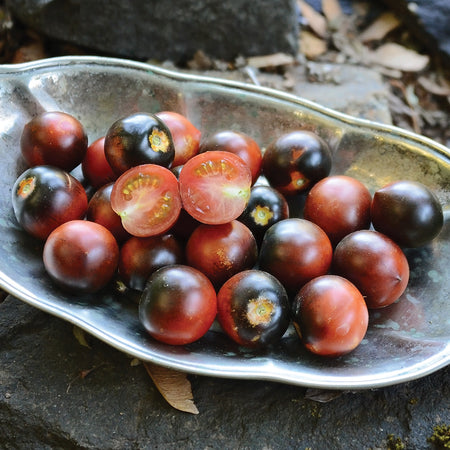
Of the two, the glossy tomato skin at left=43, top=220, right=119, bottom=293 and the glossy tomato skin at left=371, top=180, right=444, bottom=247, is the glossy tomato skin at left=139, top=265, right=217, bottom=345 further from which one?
the glossy tomato skin at left=371, top=180, right=444, bottom=247

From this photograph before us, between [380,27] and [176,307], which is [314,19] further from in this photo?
[176,307]

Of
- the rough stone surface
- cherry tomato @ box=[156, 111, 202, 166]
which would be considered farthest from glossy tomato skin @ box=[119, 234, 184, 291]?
the rough stone surface

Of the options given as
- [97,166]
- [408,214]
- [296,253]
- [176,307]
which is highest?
[408,214]

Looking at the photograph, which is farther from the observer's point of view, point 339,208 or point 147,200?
point 339,208

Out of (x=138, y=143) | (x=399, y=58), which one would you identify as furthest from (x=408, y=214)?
(x=399, y=58)

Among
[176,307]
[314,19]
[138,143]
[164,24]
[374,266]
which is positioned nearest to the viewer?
[176,307]

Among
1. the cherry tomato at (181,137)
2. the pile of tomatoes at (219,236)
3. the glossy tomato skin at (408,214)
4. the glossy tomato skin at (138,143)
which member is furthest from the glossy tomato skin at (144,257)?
the glossy tomato skin at (408,214)
